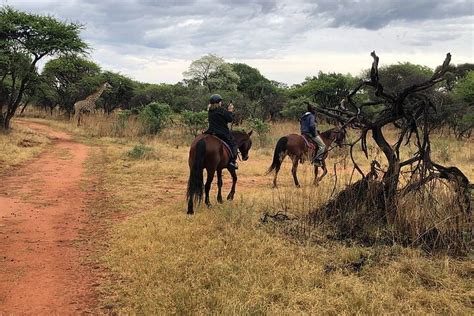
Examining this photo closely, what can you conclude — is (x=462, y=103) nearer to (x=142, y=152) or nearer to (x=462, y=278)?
(x=142, y=152)

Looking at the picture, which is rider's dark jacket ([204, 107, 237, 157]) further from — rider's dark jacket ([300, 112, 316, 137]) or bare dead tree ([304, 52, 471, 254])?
rider's dark jacket ([300, 112, 316, 137])

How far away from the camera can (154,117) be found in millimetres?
20719

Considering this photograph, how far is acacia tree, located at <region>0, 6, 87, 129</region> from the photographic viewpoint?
18203 millimetres

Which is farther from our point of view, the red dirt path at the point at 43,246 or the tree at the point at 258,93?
the tree at the point at 258,93

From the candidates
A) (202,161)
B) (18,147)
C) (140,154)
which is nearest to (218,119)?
(202,161)

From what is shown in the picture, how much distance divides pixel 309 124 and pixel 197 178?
4.87 metres

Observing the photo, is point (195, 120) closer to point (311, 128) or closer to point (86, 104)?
point (86, 104)

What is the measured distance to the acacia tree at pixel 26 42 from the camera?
1820cm

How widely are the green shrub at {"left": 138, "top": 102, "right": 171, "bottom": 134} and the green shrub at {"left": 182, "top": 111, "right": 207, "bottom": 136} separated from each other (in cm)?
107

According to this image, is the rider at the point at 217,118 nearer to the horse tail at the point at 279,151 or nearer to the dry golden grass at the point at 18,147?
the horse tail at the point at 279,151

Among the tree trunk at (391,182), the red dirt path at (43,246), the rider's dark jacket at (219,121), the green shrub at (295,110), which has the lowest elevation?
the red dirt path at (43,246)

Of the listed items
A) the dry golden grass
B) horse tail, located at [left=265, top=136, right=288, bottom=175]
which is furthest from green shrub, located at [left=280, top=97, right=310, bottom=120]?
horse tail, located at [left=265, top=136, right=288, bottom=175]

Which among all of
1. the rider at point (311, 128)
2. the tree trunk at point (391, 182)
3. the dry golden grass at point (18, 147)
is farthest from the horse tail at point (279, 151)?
the dry golden grass at point (18, 147)

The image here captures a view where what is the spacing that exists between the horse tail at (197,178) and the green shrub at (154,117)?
13.9 m
